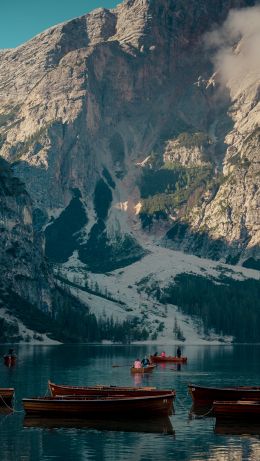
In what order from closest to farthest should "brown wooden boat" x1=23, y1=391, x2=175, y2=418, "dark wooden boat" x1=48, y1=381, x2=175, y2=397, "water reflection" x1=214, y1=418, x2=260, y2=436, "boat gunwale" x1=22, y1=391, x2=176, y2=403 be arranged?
"water reflection" x1=214, y1=418, x2=260, y2=436 < "brown wooden boat" x1=23, y1=391, x2=175, y2=418 < "boat gunwale" x1=22, y1=391, x2=176, y2=403 < "dark wooden boat" x1=48, y1=381, x2=175, y2=397

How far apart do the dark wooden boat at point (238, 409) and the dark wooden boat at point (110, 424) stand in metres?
8.51

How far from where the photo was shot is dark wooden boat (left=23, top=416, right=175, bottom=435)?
163000 millimetres

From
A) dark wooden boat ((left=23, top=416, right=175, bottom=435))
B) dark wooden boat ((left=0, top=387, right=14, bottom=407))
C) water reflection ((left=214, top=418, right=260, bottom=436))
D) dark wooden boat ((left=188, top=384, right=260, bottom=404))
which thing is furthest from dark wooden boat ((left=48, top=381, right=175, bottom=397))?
water reflection ((left=214, top=418, right=260, bottom=436))

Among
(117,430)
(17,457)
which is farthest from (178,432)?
(17,457)

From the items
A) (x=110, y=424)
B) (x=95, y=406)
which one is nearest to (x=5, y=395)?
(x=95, y=406)

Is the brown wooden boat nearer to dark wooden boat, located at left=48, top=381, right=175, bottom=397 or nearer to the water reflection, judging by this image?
the water reflection

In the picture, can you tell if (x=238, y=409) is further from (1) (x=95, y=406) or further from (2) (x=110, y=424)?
(1) (x=95, y=406)

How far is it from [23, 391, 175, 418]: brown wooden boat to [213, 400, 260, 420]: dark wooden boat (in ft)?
29.8

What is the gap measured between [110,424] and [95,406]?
428 centimetres

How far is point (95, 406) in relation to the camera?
16962 centimetres

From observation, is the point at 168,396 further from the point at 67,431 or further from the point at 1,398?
the point at 1,398

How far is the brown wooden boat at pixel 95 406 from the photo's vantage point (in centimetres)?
16938

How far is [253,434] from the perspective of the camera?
522 feet

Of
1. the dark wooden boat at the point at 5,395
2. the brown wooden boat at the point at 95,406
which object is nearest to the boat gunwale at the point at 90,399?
the brown wooden boat at the point at 95,406
